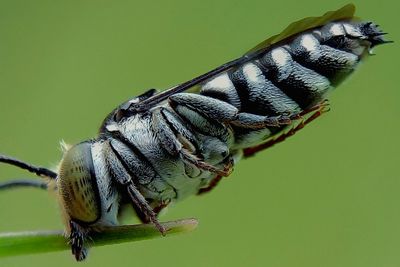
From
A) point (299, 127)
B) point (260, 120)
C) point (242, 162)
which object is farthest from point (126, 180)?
point (242, 162)

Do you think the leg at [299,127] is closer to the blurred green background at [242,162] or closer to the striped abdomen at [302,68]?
the striped abdomen at [302,68]

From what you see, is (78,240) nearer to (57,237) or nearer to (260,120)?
(57,237)

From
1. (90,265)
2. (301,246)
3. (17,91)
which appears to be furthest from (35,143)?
(301,246)

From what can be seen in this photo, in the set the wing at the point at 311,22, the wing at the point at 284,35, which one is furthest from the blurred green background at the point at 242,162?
the wing at the point at 311,22

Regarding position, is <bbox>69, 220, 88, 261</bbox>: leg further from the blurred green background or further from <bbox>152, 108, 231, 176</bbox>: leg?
the blurred green background

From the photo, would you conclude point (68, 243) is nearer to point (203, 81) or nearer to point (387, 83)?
point (203, 81)

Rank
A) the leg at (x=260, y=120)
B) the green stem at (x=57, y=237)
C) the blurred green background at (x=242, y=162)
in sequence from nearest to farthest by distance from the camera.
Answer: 1. the green stem at (x=57, y=237)
2. the leg at (x=260, y=120)
3. the blurred green background at (x=242, y=162)
